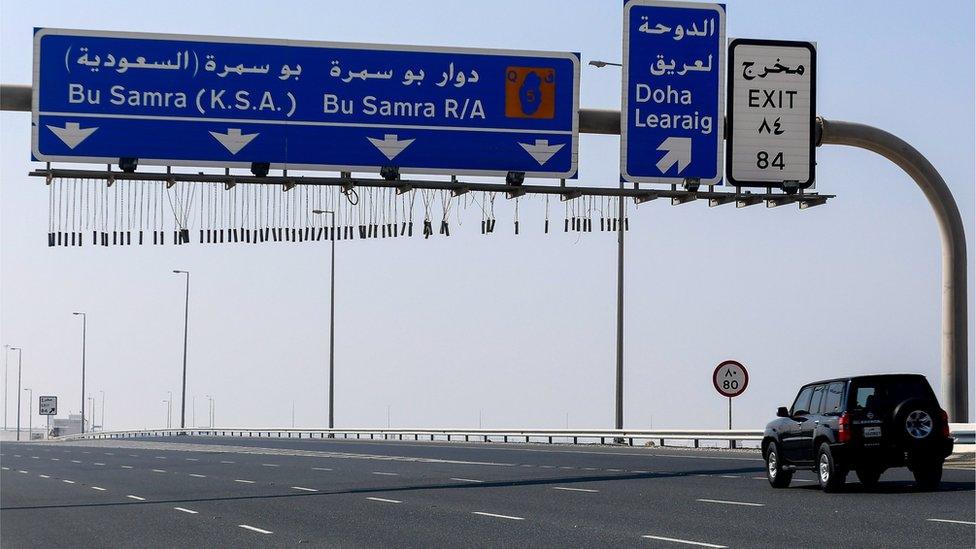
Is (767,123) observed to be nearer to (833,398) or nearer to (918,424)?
(833,398)

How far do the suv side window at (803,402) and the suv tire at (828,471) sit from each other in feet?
3.65

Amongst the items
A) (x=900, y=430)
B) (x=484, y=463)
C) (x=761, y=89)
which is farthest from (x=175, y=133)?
(x=484, y=463)

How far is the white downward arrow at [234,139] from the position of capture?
77.8 feet

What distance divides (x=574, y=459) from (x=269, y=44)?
706 inches

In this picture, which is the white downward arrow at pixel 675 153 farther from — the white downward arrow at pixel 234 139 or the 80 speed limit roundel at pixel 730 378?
the 80 speed limit roundel at pixel 730 378

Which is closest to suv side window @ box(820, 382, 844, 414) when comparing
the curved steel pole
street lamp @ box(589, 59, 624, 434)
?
the curved steel pole

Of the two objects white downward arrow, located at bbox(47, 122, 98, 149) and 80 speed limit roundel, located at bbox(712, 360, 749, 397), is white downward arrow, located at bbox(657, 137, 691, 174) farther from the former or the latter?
80 speed limit roundel, located at bbox(712, 360, 749, 397)

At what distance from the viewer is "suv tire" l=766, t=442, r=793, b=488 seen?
2455 cm

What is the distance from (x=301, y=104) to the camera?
23969 mm

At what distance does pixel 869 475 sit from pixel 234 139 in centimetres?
1098

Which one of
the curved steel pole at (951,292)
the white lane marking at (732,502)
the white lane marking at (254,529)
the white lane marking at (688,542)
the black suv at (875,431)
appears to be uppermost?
the curved steel pole at (951,292)

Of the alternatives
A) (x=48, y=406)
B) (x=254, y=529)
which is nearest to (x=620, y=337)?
(x=254, y=529)

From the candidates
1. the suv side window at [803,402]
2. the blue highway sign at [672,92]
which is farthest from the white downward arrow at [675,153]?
the suv side window at [803,402]

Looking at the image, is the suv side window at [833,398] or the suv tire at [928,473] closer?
the suv tire at [928,473]
